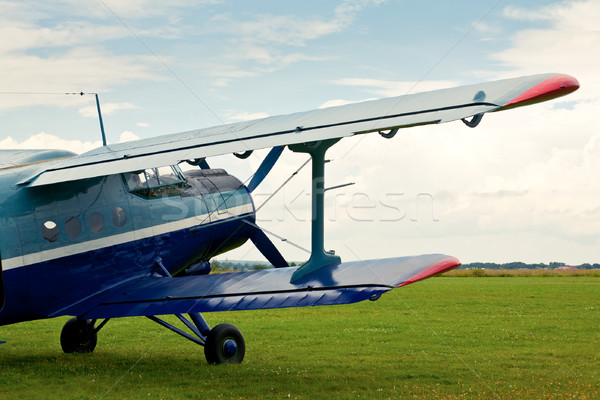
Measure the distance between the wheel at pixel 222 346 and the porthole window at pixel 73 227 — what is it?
259 centimetres

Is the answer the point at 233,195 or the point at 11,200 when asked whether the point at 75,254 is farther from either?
the point at 233,195

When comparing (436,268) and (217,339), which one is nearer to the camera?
(436,268)

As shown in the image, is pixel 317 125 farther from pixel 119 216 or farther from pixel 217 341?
pixel 217 341

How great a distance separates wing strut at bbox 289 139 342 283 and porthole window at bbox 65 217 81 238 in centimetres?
323

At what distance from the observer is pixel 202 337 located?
35.9 ft

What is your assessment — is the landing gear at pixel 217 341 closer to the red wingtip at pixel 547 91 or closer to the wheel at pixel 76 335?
the wheel at pixel 76 335

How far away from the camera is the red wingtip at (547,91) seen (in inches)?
258

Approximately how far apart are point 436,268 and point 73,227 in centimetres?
520

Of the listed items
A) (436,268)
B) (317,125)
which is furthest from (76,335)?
(436,268)

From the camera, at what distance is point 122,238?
10156 mm

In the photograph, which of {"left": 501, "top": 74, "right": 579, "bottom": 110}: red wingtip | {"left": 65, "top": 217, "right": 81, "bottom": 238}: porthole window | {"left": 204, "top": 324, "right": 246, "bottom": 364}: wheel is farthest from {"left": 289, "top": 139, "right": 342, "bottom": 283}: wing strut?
{"left": 65, "top": 217, "right": 81, "bottom": 238}: porthole window

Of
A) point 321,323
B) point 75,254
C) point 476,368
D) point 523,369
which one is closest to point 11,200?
point 75,254

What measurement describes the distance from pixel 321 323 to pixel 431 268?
945 cm

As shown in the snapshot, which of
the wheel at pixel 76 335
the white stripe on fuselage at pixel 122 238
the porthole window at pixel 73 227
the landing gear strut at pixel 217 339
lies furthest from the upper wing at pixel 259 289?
the wheel at pixel 76 335
